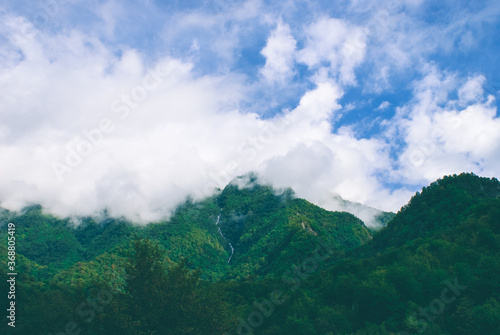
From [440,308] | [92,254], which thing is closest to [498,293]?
[440,308]

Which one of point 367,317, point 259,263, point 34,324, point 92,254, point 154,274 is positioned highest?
A: point 92,254

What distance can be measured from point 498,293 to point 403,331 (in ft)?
37.1

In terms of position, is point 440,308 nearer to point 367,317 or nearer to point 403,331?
point 403,331

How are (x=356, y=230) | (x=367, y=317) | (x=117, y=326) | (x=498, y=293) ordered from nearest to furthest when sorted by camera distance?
(x=117, y=326), (x=498, y=293), (x=367, y=317), (x=356, y=230)

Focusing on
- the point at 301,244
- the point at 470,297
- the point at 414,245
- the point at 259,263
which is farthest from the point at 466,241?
the point at 259,263

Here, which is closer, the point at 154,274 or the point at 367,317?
the point at 154,274

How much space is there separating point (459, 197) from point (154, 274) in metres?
92.9

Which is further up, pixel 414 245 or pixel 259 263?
pixel 259 263

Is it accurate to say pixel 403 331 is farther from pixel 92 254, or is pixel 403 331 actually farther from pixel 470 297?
pixel 92 254

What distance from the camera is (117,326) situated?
91.6 feet

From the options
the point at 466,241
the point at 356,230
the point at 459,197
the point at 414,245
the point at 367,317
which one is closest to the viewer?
the point at 367,317

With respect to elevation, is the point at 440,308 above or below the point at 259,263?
below

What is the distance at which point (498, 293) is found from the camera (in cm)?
3406

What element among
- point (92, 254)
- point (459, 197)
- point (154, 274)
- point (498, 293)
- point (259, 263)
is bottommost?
point (498, 293)
